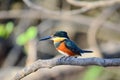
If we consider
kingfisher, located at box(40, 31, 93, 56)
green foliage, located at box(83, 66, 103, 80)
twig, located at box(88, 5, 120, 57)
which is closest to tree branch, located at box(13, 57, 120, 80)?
kingfisher, located at box(40, 31, 93, 56)

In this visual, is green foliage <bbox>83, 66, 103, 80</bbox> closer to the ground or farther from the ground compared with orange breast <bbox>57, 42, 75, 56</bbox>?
closer to the ground

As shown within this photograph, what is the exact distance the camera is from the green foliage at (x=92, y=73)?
10.9 feet

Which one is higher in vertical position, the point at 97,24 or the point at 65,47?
the point at 65,47

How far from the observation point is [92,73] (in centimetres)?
333

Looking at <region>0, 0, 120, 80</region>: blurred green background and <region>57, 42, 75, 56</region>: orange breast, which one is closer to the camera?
<region>57, 42, 75, 56</region>: orange breast

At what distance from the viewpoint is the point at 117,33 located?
3832 mm

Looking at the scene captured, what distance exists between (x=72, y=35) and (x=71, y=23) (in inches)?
4.0

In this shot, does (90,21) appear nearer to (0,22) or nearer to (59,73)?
(59,73)

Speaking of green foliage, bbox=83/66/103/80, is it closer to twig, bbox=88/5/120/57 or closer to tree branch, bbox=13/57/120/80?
twig, bbox=88/5/120/57

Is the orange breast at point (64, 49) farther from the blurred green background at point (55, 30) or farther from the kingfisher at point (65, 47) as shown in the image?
the blurred green background at point (55, 30)

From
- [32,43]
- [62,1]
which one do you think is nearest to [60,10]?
[62,1]

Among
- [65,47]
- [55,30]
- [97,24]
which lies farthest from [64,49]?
[55,30]

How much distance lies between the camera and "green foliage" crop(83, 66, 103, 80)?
10.9ft

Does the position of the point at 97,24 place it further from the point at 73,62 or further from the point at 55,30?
the point at 73,62
